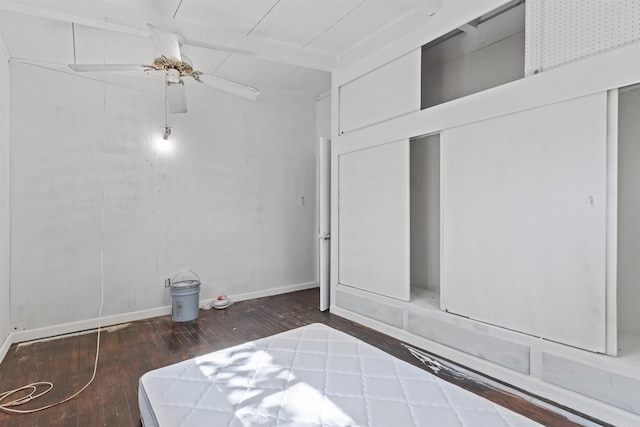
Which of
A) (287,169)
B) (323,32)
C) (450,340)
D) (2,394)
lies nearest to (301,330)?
(450,340)

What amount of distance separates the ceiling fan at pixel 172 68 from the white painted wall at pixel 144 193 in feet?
4.21

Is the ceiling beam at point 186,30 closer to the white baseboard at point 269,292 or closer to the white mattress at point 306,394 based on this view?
the white mattress at point 306,394

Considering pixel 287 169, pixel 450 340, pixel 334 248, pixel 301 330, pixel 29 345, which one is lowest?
pixel 29 345

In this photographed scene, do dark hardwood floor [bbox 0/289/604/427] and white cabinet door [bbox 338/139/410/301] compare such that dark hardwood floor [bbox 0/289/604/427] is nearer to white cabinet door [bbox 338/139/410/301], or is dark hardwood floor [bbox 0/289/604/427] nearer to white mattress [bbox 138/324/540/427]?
white cabinet door [bbox 338/139/410/301]

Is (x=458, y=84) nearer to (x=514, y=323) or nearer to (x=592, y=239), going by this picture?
(x=592, y=239)

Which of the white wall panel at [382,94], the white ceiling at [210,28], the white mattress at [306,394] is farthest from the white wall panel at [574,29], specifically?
the white mattress at [306,394]

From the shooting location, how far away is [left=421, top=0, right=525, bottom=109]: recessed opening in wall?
9.49 feet

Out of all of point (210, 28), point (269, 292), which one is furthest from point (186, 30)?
point (269, 292)

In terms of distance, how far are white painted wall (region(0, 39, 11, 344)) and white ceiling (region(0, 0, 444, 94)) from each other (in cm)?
35

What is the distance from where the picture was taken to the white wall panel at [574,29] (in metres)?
1.90

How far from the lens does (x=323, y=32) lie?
130 inches

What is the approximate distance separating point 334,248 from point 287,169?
5.48ft

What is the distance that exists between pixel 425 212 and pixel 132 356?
340 centimetres

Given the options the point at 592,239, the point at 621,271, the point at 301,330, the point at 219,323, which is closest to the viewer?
the point at 592,239
